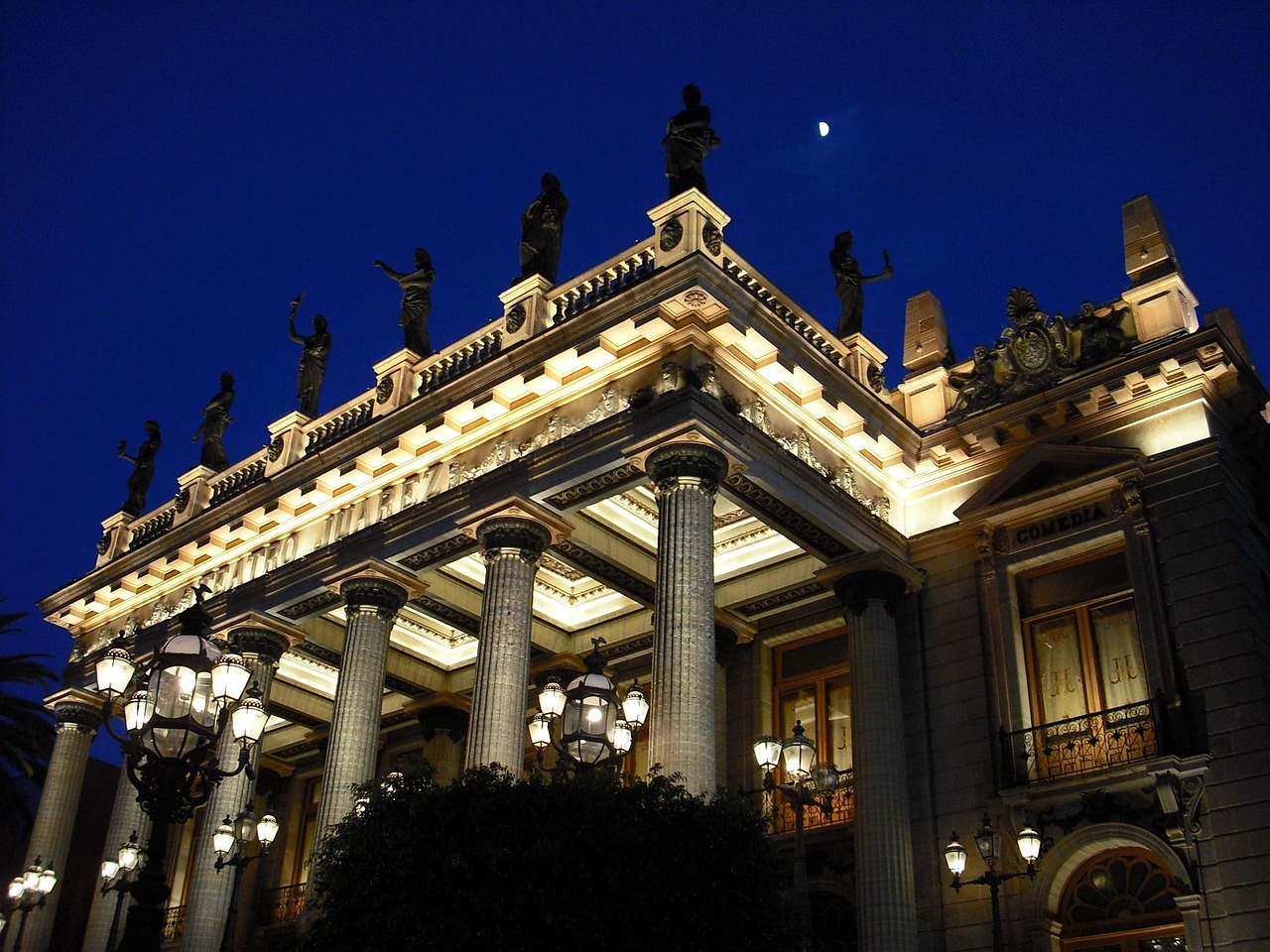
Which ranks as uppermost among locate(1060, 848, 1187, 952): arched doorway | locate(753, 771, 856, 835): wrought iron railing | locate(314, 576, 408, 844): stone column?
locate(314, 576, 408, 844): stone column

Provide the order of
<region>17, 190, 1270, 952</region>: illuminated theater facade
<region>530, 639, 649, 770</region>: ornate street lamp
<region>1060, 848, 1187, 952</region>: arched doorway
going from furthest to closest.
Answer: <region>17, 190, 1270, 952</region>: illuminated theater facade, <region>1060, 848, 1187, 952</region>: arched doorway, <region>530, 639, 649, 770</region>: ornate street lamp

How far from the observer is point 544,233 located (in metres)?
22.9

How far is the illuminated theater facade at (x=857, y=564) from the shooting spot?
17703mm

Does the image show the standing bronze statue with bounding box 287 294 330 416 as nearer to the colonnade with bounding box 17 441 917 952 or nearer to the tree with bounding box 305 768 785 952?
the colonnade with bounding box 17 441 917 952

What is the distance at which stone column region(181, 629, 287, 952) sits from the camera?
22094mm

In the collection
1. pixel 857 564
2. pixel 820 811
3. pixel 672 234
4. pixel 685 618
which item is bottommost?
pixel 820 811

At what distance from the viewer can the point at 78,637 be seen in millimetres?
31000

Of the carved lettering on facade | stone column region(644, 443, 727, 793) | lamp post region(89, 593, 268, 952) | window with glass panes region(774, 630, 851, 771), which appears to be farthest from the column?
lamp post region(89, 593, 268, 952)

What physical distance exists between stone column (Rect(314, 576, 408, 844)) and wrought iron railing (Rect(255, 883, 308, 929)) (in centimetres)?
707

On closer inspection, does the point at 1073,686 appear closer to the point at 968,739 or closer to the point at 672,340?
the point at 968,739

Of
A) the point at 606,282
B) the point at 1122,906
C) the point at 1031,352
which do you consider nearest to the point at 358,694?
the point at 606,282

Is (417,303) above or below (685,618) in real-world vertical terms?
above

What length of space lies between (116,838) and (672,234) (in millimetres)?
16767

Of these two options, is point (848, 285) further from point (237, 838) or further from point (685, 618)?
point (237, 838)
